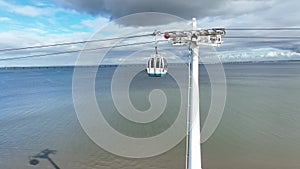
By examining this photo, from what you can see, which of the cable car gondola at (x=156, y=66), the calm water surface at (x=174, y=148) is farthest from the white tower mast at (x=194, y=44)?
the calm water surface at (x=174, y=148)

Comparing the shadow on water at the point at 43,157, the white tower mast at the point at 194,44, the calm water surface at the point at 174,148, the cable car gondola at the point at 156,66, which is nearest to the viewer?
the white tower mast at the point at 194,44

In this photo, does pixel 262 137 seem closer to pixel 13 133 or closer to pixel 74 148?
pixel 74 148

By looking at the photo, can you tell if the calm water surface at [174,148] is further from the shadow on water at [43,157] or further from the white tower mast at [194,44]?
the white tower mast at [194,44]

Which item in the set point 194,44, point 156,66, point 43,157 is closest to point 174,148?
point 156,66

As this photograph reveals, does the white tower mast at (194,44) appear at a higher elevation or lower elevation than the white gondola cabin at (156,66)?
lower

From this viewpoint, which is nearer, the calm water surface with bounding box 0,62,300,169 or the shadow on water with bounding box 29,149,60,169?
the calm water surface with bounding box 0,62,300,169

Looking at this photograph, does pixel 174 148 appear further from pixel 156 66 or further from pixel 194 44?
pixel 194 44

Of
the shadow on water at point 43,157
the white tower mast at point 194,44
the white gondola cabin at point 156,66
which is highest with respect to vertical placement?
the white gondola cabin at point 156,66

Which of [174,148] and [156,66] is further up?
[156,66]

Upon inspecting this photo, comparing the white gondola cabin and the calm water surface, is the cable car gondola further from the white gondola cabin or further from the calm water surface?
the calm water surface

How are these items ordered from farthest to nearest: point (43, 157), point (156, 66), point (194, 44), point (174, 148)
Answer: point (174, 148) < point (43, 157) < point (156, 66) < point (194, 44)

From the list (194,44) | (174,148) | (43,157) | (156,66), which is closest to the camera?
(194,44)

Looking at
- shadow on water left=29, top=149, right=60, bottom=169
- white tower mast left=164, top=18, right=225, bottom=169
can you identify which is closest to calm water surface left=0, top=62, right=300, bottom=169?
shadow on water left=29, top=149, right=60, bottom=169
